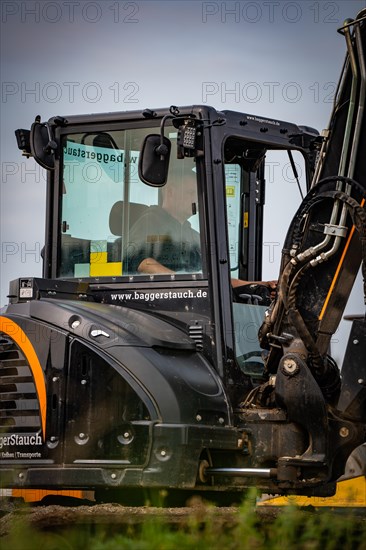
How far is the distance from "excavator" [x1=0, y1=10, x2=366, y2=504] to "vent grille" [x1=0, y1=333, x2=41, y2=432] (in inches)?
0.5

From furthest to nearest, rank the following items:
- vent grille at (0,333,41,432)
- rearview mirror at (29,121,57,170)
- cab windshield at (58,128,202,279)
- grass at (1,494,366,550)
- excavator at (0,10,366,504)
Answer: rearview mirror at (29,121,57,170)
cab windshield at (58,128,202,279)
vent grille at (0,333,41,432)
excavator at (0,10,366,504)
grass at (1,494,366,550)

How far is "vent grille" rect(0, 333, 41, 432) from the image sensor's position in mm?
8203

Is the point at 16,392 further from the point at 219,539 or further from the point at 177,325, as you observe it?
the point at 219,539

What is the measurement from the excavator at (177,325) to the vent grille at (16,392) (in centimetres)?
1

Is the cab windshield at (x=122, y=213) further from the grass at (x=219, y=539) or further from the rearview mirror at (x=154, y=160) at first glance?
the grass at (x=219, y=539)

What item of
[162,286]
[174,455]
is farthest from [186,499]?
[162,286]

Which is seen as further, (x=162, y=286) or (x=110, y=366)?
(x=162, y=286)

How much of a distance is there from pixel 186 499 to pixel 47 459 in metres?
1.09

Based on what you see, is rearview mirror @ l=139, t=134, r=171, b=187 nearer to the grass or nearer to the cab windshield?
the cab windshield

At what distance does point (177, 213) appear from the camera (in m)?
8.74

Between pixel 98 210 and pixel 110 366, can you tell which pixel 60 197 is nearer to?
pixel 98 210

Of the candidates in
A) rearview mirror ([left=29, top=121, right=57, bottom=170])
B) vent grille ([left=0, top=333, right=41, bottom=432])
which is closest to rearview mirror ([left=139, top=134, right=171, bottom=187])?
rearview mirror ([left=29, top=121, right=57, bottom=170])

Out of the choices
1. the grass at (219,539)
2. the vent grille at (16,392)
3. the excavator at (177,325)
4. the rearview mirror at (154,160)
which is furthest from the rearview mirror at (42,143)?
the grass at (219,539)

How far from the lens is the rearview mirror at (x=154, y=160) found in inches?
320
